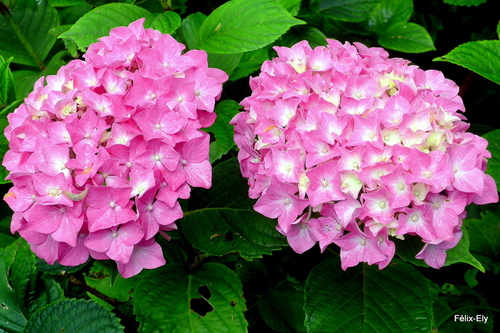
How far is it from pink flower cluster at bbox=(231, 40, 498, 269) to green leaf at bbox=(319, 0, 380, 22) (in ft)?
2.66

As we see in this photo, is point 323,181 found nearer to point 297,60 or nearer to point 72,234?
point 297,60

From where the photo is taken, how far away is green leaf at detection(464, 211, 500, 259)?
216cm

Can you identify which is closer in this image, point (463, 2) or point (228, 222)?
point (228, 222)

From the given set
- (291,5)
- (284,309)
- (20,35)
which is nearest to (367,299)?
(284,309)

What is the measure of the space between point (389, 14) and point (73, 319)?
5.96ft

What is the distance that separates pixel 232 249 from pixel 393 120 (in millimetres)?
534

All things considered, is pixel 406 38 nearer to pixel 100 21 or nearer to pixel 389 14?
pixel 389 14

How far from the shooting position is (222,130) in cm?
159

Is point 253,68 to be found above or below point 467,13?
above

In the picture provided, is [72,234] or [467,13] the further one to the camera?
[467,13]

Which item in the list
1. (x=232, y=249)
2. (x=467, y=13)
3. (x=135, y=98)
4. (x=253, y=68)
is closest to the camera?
(x=135, y=98)

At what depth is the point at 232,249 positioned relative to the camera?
1357 mm

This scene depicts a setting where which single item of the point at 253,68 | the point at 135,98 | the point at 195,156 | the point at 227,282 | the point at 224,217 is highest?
the point at 135,98

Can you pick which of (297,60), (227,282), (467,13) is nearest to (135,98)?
(297,60)
